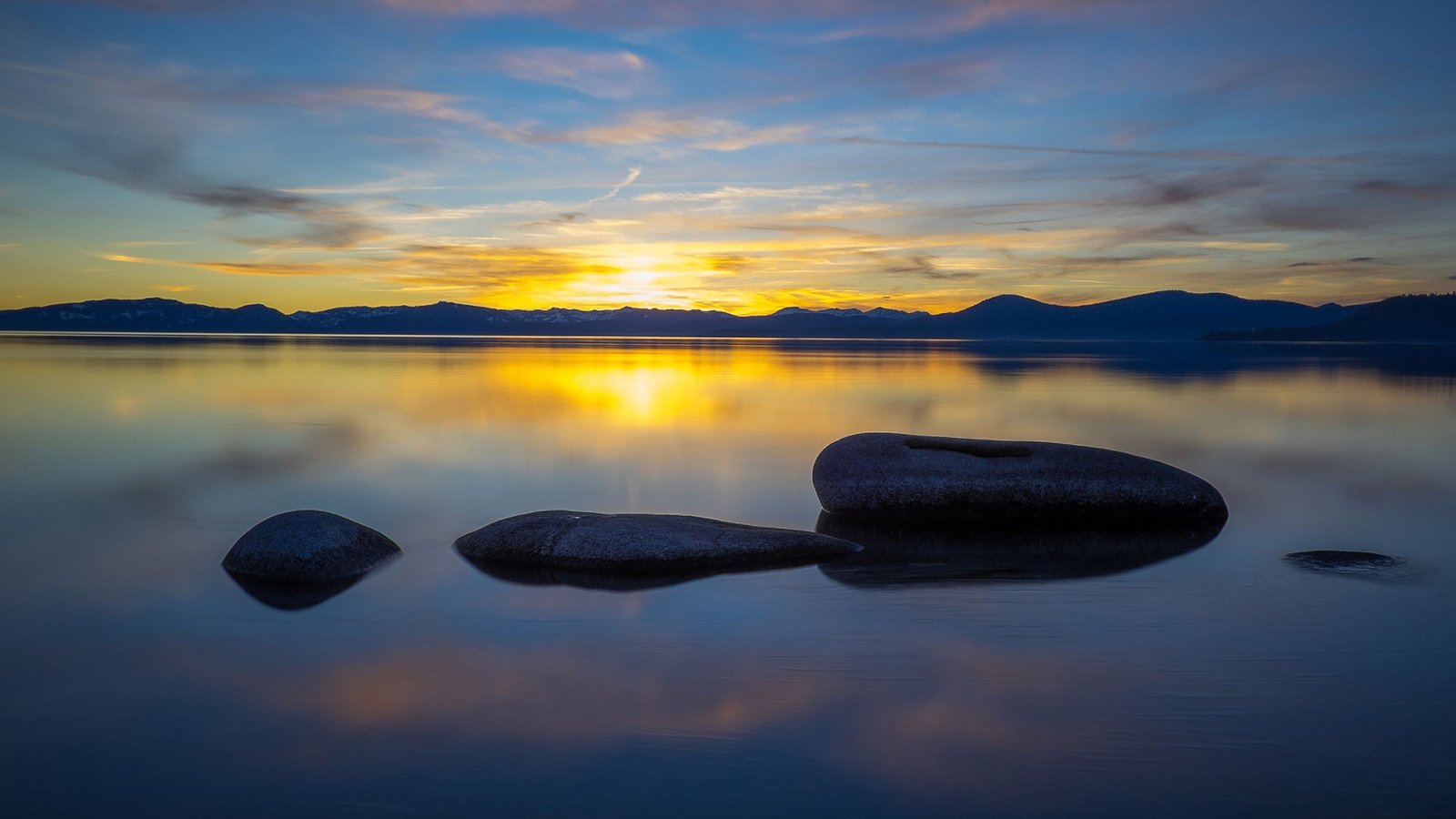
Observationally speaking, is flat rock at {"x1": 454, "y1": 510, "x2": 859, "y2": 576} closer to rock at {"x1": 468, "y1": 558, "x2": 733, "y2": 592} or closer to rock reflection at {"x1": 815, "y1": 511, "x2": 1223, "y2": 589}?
rock at {"x1": 468, "y1": 558, "x2": 733, "y2": 592}

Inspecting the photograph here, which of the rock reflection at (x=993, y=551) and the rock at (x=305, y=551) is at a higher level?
the rock at (x=305, y=551)

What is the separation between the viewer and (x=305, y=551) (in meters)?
9.11

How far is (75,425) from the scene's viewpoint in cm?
2186

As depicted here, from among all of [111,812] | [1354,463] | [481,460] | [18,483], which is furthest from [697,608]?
[1354,463]

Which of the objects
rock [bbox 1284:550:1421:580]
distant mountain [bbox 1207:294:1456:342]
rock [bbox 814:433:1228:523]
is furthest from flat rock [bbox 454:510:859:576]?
distant mountain [bbox 1207:294:1456:342]

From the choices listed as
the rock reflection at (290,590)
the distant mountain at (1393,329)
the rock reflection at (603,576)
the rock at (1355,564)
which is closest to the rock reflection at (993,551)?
the rock reflection at (603,576)

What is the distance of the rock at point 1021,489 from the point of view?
1131 cm

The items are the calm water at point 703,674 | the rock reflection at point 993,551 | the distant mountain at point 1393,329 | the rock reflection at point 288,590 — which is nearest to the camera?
the calm water at point 703,674

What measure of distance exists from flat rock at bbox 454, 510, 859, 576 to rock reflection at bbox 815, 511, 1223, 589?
54 centimetres

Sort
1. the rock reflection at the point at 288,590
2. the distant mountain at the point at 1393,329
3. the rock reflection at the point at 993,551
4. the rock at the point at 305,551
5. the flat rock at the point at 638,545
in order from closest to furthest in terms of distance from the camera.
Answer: the rock reflection at the point at 288,590 < the rock at the point at 305,551 < the rock reflection at the point at 993,551 < the flat rock at the point at 638,545 < the distant mountain at the point at 1393,329

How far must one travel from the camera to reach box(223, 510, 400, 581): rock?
9031mm

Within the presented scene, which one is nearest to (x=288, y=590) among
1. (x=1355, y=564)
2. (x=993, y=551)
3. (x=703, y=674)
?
(x=703, y=674)

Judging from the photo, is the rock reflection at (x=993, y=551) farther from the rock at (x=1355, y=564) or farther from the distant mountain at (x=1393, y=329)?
the distant mountain at (x=1393, y=329)

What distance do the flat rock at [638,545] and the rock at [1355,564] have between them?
15.8ft
